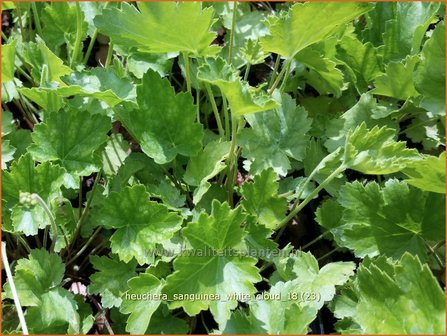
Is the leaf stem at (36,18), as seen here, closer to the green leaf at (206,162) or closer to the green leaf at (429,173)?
the green leaf at (206,162)

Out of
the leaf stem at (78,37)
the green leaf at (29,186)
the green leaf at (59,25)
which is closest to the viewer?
the green leaf at (29,186)

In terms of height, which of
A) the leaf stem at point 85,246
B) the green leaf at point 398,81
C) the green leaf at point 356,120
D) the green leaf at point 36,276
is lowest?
the leaf stem at point 85,246

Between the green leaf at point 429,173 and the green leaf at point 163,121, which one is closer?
the green leaf at point 429,173

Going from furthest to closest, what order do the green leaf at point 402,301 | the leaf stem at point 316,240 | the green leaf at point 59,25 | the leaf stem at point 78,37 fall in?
the green leaf at point 59,25
the leaf stem at point 78,37
the leaf stem at point 316,240
the green leaf at point 402,301

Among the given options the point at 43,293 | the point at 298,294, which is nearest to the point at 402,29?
the point at 298,294

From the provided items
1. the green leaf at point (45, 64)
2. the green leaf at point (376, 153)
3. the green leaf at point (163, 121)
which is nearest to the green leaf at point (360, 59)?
the green leaf at point (376, 153)

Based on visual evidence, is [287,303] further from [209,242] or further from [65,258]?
[65,258]
